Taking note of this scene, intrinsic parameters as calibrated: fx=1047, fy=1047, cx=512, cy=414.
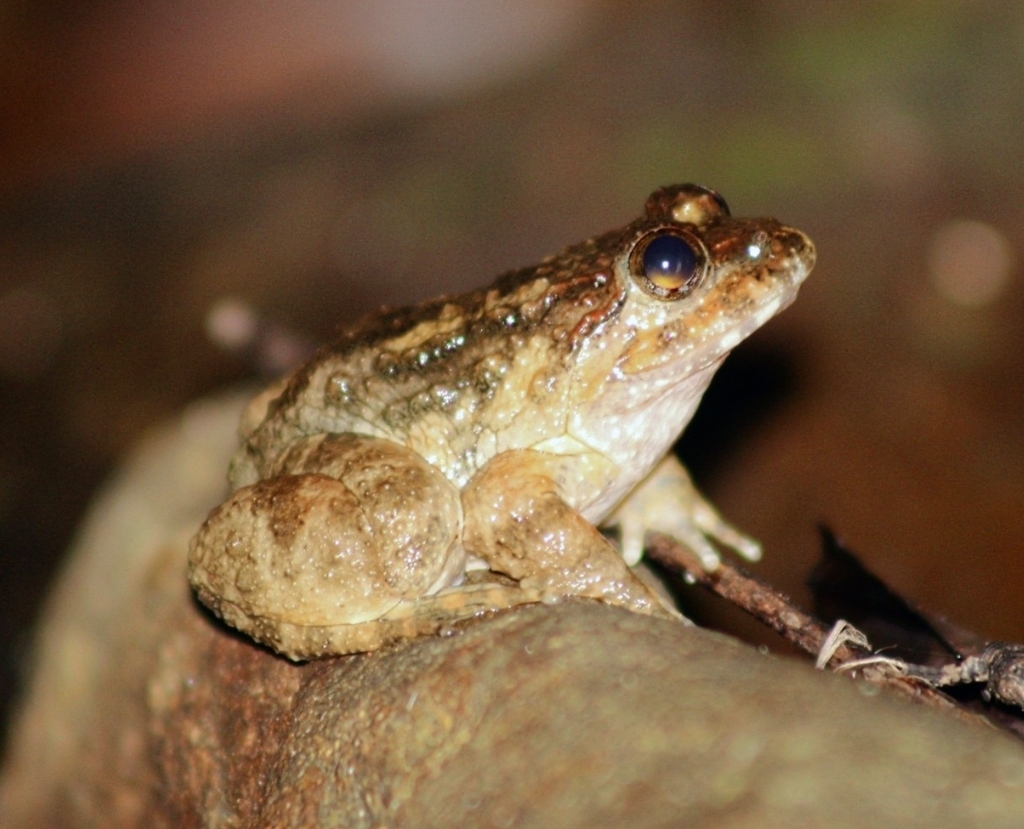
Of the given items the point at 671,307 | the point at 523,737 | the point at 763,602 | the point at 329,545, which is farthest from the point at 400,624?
the point at 671,307

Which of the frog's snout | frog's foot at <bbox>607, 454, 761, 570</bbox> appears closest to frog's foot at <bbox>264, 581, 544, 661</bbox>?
frog's foot at <bbox>607, 454, 761, 570</bbox>

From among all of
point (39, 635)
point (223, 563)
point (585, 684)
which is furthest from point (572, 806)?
point (39, 635)

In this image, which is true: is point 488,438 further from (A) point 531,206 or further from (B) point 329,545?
(A) point 531,206

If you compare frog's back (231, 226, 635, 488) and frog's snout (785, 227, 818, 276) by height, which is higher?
frog's snout (785, 227, 818, 276)

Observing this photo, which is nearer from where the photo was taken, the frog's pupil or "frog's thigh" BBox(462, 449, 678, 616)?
"frog's thigh" BBox(462, 449, 678, 616)

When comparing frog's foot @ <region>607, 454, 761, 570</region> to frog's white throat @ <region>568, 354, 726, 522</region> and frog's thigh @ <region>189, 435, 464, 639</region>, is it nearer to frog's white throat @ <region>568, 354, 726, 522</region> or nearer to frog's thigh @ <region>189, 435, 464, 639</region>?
frog's white throat @ <region>568, 354, 726, 522</region>

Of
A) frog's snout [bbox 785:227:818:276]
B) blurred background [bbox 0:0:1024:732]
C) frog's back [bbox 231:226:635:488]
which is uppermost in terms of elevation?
frog's snout [bbox 785:227:818:276]

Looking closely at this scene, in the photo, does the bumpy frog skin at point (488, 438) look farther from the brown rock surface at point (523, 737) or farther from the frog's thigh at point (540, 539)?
the brown rock surface at point (523, 737)
